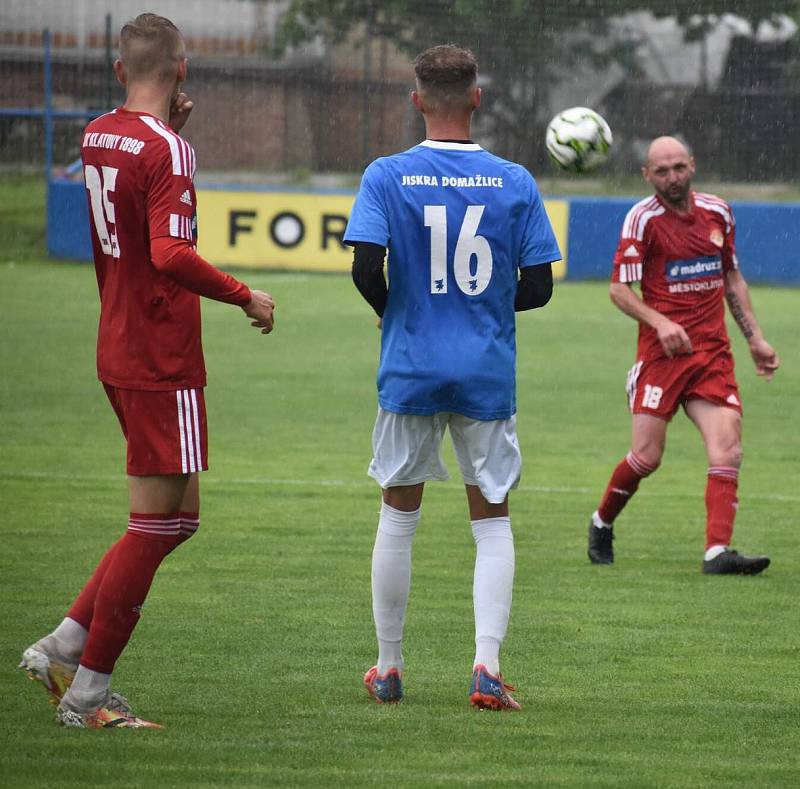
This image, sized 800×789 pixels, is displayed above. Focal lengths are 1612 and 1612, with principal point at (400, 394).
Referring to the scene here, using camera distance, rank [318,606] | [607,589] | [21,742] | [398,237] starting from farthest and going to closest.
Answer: [607,589]
[318,606]
[398,237]
[21,742]

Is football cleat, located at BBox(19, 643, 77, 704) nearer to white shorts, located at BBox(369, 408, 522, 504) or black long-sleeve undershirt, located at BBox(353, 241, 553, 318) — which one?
white shorts, located at BBox(369, 408, 522, 504)

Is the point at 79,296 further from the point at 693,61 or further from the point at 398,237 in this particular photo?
the point at 398,237

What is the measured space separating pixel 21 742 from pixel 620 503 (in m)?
3.91

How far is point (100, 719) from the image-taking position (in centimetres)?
441

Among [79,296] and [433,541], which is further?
[79,296]

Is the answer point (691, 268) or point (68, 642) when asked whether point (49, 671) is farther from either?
point (691, 268)

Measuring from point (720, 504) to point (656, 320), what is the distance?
35.1 inches

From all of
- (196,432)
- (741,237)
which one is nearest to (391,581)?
(196,432)

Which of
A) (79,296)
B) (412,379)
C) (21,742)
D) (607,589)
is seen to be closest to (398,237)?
(412,379)

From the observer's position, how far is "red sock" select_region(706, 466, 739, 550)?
7344 mm

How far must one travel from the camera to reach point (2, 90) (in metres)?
29.0

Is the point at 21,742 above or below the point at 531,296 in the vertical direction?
below

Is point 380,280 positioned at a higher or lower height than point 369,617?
higher

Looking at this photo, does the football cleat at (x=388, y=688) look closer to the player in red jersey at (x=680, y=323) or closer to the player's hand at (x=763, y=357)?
the player in red jersey at (x=680, y=323)
